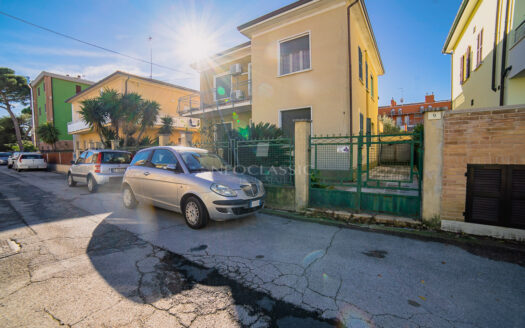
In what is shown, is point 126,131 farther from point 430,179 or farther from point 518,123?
point 518,123

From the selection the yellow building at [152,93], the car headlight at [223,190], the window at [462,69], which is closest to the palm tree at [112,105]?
the yellow building at [152,93]

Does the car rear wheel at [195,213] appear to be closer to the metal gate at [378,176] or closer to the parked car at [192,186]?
the parked car at [192,186]

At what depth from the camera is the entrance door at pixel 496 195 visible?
160 inches

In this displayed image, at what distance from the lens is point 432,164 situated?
15.4 feet

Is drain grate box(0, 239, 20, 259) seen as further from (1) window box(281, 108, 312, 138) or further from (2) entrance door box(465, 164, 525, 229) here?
(1) window box(281, 108, 312, 138)

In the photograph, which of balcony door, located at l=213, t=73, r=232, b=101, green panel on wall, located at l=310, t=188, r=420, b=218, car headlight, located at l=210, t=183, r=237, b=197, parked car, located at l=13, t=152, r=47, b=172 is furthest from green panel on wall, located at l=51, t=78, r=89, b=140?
green panel on wall, located at l=310, t=188, r=420, b=218

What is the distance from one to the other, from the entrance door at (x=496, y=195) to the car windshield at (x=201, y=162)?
4.99 meters

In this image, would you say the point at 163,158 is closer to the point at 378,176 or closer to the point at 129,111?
the point at 378,176

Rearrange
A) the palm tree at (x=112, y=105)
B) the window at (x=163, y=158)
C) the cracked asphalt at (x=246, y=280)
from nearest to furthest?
the cracked asphalt at (x=246, y=280), the window at (x=163, y=158), the palm tree at (x=112, y=105)

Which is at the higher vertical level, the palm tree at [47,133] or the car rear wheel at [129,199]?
the palm tree at [47,133]

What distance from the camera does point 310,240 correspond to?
4250mm

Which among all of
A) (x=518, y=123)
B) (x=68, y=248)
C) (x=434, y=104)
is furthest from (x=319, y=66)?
(x=434, y=104)

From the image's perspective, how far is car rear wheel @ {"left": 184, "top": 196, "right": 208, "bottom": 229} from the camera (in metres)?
4.59

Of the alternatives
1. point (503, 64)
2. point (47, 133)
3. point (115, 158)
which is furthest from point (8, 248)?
point (47, 133)
